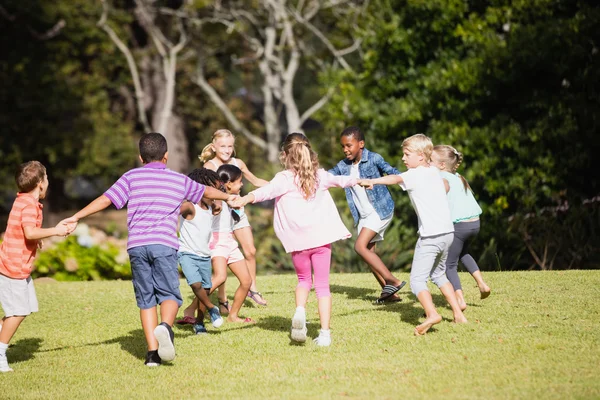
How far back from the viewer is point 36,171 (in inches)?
261

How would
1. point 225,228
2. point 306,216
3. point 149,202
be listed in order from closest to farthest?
point 149,202, point 306,216, point 225,228

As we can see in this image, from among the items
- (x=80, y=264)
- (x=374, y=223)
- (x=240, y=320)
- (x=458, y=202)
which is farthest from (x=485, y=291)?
(x=80, y=264)

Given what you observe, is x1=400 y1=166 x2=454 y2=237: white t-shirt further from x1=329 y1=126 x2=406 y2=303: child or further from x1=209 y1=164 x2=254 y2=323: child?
x1=209 y1=164 x2=254 y2=323: child

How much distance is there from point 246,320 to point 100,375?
200cm

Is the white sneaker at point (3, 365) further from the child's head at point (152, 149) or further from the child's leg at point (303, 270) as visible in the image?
the child's leg at point (303, 270)

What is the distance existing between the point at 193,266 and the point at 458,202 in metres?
2.65

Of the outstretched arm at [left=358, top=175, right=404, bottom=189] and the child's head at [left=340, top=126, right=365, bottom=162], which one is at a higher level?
the child's head at [left=340, top=126, right=365, bottom=162]

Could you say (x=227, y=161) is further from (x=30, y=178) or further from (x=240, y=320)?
(x=30, y=178)

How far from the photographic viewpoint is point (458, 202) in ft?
25.8

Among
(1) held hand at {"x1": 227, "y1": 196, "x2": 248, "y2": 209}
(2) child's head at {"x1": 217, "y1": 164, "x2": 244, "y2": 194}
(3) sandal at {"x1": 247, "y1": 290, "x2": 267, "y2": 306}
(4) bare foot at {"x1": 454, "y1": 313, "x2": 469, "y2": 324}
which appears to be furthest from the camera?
(3) sandal at {"x1": 247, "y1": 290, "x2": 267, "y2": 306}

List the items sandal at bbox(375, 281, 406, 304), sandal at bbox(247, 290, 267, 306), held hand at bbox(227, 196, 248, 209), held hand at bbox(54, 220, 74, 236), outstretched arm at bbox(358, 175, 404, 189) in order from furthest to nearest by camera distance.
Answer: sandal at bbox(247, 290, 267, 306) < sandal at bbox(375, 281, 406, 304) < outstretched arm at bbox(358, 175, 404, 189) < held hand at bbox(227, 196, 248, 209) < held hand at bbox(54, 220, 74, 236)

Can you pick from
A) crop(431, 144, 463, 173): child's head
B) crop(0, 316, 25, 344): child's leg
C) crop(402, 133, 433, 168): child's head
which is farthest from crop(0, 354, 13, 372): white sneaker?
crop(431, 144, 463, 173): child's head

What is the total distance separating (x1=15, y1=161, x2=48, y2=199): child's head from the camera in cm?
657

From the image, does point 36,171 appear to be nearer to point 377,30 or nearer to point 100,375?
point 100,375
